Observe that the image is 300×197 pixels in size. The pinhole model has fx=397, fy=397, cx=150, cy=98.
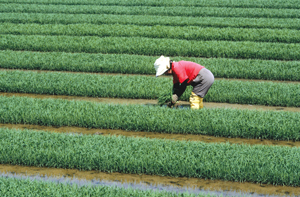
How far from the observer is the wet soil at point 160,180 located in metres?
4.95

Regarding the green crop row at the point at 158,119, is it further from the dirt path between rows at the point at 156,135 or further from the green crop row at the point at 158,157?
the green crop row at the point at 158,157

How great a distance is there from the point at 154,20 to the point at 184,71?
7938 millimetres

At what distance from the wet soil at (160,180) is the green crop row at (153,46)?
627 centimetres

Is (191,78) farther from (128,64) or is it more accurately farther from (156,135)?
(128,64)

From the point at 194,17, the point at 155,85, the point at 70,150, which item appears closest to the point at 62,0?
the point at 194,17

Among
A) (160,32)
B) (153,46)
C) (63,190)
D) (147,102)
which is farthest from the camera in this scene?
(160,32)

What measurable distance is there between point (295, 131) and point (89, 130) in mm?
3407

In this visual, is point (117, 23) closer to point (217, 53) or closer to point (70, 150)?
point (217, 53)

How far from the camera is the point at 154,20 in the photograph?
1445 cm

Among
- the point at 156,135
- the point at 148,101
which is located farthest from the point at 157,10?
the point at 156,135

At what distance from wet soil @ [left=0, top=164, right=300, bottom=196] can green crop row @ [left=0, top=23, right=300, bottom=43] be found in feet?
25.8

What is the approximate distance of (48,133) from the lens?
625cm

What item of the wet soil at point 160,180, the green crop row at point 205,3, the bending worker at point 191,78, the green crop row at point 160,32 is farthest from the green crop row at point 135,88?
the green crop row at point 205,3

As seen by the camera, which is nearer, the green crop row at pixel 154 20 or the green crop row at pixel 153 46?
the green crop row at pixel 153 46
